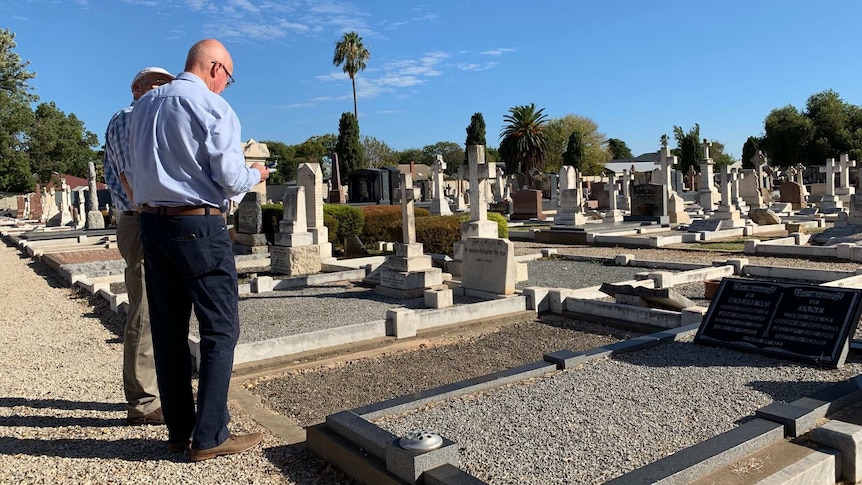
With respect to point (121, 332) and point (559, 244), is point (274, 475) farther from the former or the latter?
A: point (559, 244)

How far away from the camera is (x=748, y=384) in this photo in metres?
4.71

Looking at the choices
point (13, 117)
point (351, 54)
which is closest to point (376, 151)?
point (351, 54)

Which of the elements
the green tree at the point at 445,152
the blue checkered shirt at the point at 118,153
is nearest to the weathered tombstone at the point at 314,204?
the blue checkered shirt at the point at 118,153

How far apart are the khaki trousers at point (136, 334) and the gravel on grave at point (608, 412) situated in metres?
1.59

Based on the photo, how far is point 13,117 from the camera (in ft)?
147

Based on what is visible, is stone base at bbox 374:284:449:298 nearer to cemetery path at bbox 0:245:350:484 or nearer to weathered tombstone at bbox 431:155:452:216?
cemetery path at bbox 0:245:350:484

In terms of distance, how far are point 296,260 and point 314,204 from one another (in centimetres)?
156

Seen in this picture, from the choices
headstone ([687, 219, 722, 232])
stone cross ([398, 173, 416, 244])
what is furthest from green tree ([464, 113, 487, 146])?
stone cross ([398, 173, 416, 244])

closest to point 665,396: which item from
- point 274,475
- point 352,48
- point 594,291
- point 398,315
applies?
point 274,475

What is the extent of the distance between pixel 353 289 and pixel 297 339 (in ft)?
15.2

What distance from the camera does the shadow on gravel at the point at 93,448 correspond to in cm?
369

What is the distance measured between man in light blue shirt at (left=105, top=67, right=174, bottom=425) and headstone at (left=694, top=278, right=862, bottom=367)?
4.64 m

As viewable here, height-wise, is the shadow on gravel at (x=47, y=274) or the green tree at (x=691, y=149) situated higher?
the green tree at (x=691, y=149)

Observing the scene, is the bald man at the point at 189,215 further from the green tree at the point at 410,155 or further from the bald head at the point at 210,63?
the green tree at the point at 410,155
